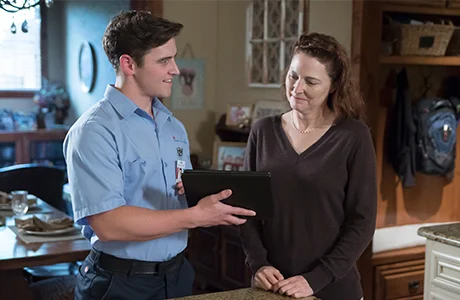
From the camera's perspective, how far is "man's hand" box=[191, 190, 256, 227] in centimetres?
176

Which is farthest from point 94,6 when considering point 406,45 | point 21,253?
point 21,253

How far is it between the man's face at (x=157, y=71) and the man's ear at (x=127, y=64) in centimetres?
1

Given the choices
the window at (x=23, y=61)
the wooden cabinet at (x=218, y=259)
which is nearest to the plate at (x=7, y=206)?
the wooden cabinet at (x=218, y=259)

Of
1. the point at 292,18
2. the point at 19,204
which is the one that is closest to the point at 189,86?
the point at 292,18

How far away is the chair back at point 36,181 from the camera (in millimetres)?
3879

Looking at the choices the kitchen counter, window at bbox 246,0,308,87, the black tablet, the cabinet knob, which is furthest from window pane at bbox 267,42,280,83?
the black tablet

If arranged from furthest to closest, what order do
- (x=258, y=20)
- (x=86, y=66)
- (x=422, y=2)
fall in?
(x=86, y=66), (x=258, y=20), (x=422, y=2)

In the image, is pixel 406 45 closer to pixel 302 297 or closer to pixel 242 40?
pixel 242 40

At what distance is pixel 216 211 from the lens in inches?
69.8

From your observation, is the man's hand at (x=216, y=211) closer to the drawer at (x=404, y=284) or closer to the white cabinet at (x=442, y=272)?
the white cabinet at (x=442, y=272)

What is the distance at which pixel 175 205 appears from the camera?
1.94 m

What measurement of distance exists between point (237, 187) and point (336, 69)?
57 cm

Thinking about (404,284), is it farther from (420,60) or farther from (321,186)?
(321,186)

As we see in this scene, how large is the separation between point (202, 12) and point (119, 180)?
3033mm
